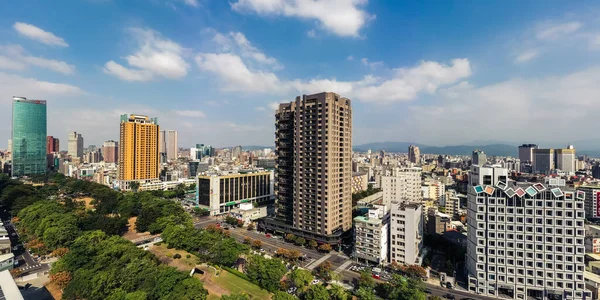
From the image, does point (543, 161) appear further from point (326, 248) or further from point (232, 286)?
point (232, 286)

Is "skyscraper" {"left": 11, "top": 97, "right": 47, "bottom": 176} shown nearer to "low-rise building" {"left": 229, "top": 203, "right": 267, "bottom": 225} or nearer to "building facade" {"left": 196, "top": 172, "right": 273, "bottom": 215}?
"building facade" {"left": 196, "top": 172, "right": 273, "bottom": 215}

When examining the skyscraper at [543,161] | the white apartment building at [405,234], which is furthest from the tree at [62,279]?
Answer: the skyscraper at [543,161]

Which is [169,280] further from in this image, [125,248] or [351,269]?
[351,269]

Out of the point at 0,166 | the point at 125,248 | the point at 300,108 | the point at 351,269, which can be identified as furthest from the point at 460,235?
the point at 0,166

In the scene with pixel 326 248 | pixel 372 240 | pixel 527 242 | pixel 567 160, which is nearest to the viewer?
pixel 527 242

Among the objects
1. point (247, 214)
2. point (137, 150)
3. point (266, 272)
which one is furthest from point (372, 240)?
point (137, 150)
